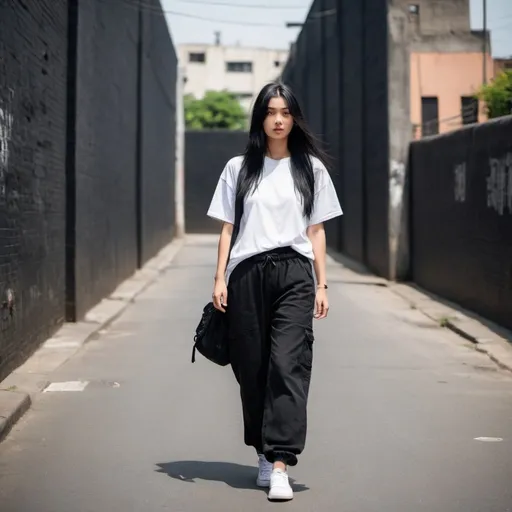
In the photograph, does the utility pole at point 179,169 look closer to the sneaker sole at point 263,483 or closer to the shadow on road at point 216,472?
the shadow on road at point 216,472

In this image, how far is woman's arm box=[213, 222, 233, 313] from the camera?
490cm

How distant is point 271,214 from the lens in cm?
491

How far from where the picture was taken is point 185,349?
10.1 meters

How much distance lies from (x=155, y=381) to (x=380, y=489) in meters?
3.49

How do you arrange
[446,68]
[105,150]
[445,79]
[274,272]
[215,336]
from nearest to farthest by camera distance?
1. [274,272]
2. [215,336]
3. [105,150]
4. [446,68]
5. [445,79]

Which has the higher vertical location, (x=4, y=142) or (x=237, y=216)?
(x=4, y=142)

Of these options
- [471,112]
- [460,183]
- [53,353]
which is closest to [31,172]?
[53,353]

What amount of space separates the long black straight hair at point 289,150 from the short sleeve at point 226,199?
66 millimetres

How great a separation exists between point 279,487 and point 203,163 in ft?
127

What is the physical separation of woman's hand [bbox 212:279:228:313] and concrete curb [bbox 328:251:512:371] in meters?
4.67

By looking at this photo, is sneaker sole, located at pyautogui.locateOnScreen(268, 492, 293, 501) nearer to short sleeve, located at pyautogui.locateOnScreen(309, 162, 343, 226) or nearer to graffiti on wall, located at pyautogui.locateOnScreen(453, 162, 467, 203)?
short sleeve, located at pyautogui.locateOnScreen(309, 162, 343, 226)

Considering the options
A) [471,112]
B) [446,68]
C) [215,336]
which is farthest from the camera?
[446,68]

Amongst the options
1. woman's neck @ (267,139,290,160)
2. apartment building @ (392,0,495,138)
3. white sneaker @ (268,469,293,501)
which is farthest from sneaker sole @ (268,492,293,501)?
apartment building @ (392,0,495,138)

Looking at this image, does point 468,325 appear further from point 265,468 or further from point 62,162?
point 265,468
